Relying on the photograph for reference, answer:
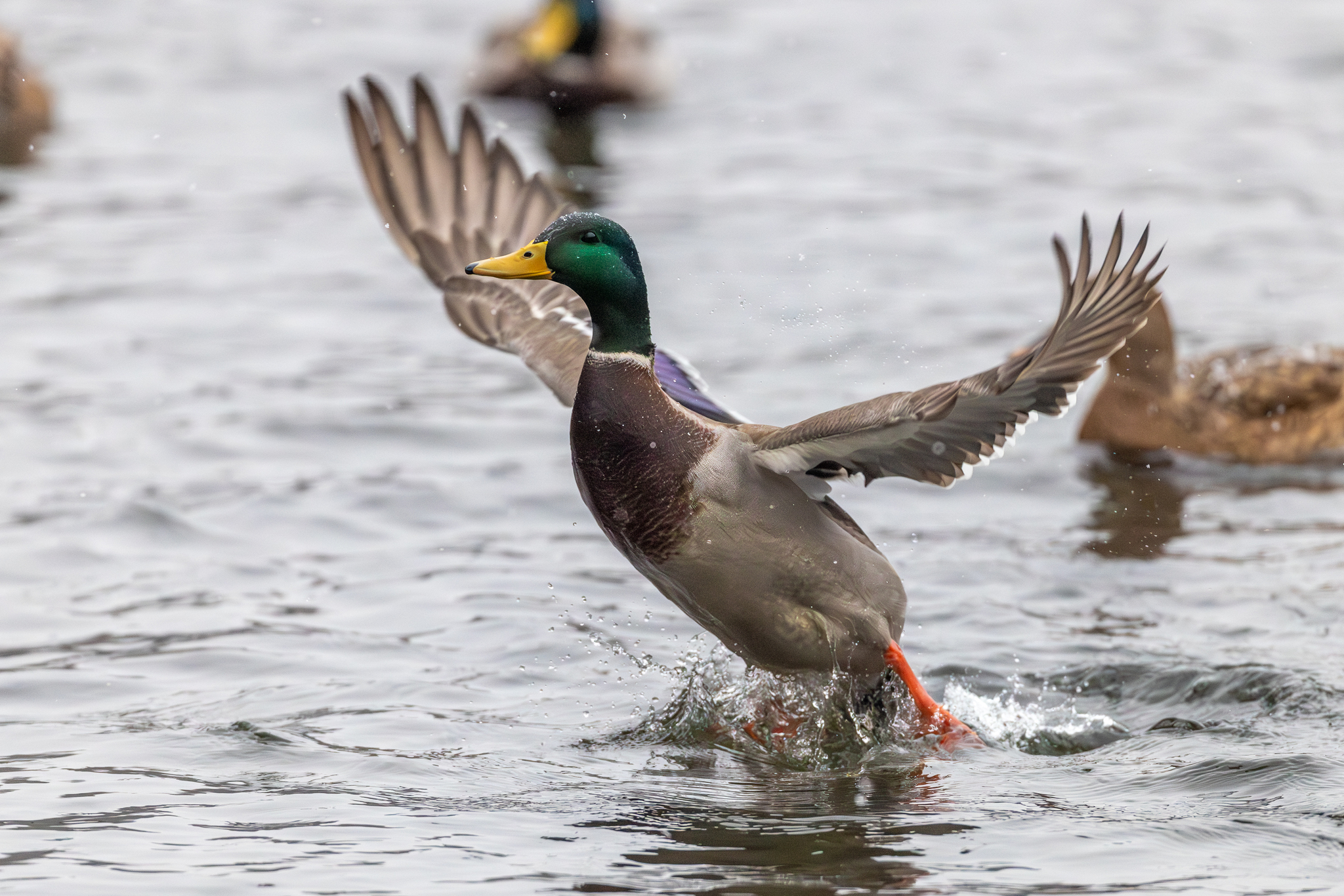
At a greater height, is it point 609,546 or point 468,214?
point 468,214

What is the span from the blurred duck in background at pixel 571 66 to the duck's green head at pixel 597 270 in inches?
403

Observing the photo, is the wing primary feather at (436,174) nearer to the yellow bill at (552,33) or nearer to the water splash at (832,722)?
the water splash at (832,722)

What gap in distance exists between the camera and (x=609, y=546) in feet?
26.5

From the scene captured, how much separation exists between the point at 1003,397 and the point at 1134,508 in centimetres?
374

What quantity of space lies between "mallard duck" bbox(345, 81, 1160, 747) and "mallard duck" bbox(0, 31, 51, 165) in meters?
9.24

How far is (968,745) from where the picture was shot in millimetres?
5984

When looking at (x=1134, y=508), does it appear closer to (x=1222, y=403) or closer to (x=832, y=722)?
(x=1222, y=403)

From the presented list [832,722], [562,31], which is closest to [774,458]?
[832,722]

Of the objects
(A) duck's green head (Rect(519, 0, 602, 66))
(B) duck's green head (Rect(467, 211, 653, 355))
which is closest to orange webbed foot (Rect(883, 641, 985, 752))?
(B) duck's green head (Rect(467, 211, 653, 355))

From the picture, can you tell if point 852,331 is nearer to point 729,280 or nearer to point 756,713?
point 729,280

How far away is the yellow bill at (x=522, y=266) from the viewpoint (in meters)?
5.37

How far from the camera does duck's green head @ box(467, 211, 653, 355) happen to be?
5.44 metres

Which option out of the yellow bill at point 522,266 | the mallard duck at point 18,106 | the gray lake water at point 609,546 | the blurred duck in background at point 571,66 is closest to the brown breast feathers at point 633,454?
the yellow bill at point 522,266

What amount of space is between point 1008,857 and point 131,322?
7.45 meters
